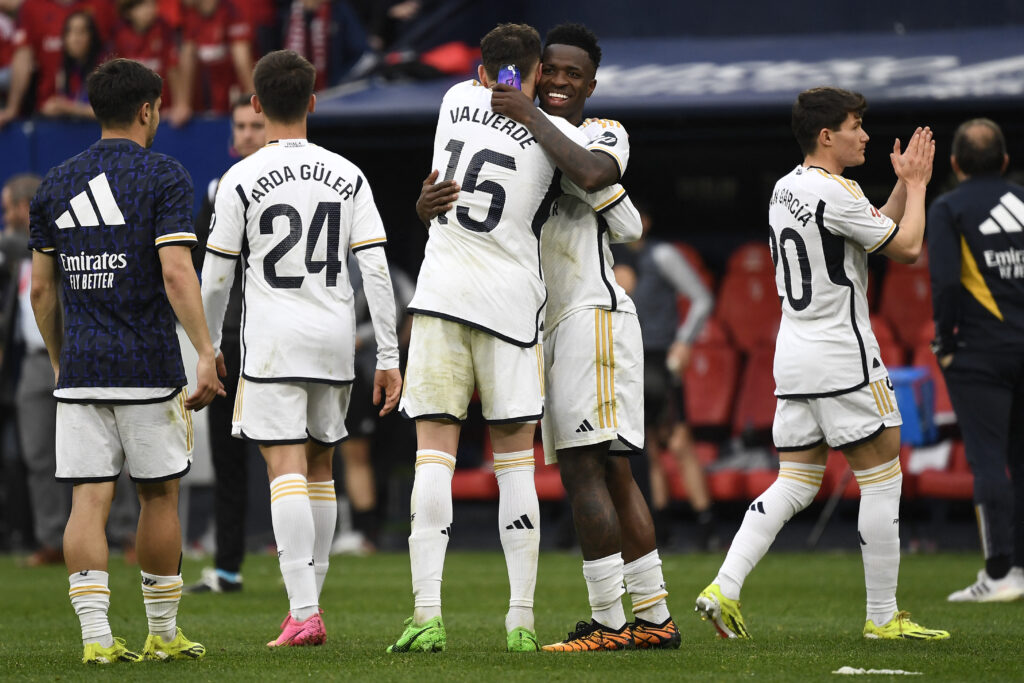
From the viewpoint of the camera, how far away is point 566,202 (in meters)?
5.54

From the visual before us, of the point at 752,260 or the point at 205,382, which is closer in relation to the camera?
the point at 205,382

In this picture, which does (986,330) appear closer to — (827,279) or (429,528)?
(827,279)

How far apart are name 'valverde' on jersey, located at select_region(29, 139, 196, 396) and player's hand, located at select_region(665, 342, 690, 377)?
5.62 m

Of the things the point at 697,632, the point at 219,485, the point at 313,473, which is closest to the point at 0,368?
the point at 219,485

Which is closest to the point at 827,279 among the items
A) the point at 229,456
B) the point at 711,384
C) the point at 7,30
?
the point at 229,456

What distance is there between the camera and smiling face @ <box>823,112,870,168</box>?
6.01 metres

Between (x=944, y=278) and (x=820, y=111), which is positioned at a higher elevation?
(x=820, y=111)

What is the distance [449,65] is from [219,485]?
16.1 feet

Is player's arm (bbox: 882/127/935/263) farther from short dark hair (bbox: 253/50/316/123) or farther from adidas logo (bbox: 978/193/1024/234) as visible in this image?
short dark hair (bbox: 253/50/316/123)

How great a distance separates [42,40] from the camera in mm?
13484

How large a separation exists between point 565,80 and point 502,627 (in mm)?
2426

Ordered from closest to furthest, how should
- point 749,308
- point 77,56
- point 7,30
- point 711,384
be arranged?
point 711,384 → point 749,308 → point 77,56 → point 7,30

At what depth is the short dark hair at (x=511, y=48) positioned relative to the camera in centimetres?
535

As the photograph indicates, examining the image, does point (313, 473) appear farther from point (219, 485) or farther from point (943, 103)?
point (943, 103)
